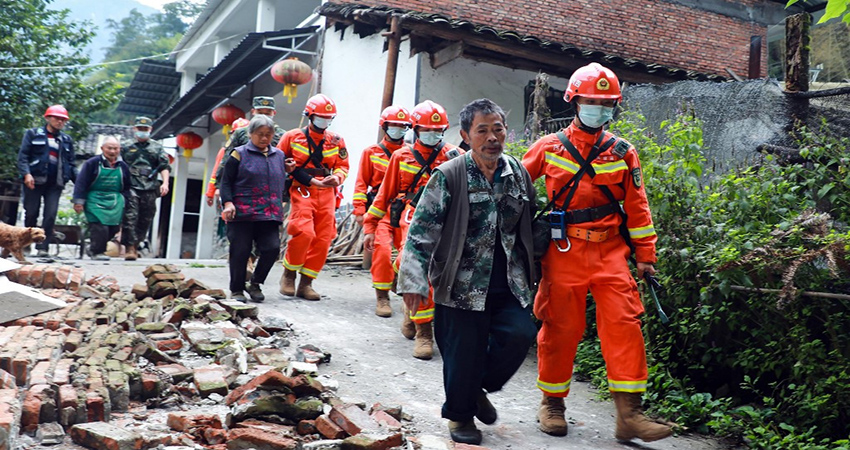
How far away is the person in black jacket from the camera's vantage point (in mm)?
11703

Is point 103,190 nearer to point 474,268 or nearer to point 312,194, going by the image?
point 312,194

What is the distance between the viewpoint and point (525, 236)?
487 cm

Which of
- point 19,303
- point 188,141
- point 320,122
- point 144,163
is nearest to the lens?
point 19,303

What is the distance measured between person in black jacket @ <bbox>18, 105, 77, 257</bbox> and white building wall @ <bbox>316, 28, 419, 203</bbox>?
4.31m

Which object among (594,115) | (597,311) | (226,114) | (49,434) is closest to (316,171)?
(594,115)

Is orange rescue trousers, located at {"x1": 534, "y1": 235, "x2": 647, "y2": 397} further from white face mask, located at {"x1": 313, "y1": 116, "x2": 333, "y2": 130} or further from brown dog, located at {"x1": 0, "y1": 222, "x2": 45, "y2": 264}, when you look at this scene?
brown dog, located at {"x1": 0, "y1": 222, "x2": 45, "y2": 264}

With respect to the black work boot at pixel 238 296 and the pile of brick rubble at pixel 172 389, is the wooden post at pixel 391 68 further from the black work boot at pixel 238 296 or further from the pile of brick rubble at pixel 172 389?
the pile of brick rubble at pixel 172 389

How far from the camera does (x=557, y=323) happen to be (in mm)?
5035

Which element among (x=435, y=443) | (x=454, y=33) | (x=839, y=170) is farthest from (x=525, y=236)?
(x=454, y=33)

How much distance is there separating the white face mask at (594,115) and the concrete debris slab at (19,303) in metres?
3.61

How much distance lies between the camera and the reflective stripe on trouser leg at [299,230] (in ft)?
28.9

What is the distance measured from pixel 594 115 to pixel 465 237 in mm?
1189

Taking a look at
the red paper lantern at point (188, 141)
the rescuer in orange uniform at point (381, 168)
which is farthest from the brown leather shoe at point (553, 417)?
the red paper lantern at point (188, 141)

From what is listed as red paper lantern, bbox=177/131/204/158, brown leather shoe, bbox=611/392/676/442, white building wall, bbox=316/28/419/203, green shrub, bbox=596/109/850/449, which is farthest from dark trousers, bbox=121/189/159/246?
red paper lantern, bbox=177/131/204/158
